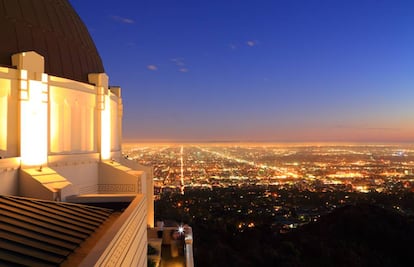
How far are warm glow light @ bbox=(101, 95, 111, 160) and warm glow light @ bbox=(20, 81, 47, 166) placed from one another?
9.01 ft

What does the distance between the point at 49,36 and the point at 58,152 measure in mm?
3484

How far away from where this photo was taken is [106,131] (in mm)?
11859

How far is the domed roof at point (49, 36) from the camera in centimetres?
958

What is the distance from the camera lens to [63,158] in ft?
32.2

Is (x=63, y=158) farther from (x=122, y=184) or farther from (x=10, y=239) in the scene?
(x=10, y=239)

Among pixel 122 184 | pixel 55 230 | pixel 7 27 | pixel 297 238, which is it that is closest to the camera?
pixel 55 230

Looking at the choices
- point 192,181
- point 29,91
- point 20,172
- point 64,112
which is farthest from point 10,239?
point 192,181

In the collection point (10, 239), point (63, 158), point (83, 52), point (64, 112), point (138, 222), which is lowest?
point (138, 222)

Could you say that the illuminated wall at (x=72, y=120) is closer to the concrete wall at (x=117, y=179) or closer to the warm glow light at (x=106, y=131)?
the warm glow light at (x=106, y=131)

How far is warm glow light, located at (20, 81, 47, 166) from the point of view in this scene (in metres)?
8.60

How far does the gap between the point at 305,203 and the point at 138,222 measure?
45.2 meters

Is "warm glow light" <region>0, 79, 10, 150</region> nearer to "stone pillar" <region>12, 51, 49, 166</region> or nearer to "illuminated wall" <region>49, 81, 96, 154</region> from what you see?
"stone pillar" <region>12, 51, 49, 166</region>

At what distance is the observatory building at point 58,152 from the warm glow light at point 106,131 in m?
0.03

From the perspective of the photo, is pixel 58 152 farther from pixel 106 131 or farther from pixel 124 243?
pixel 124 243
